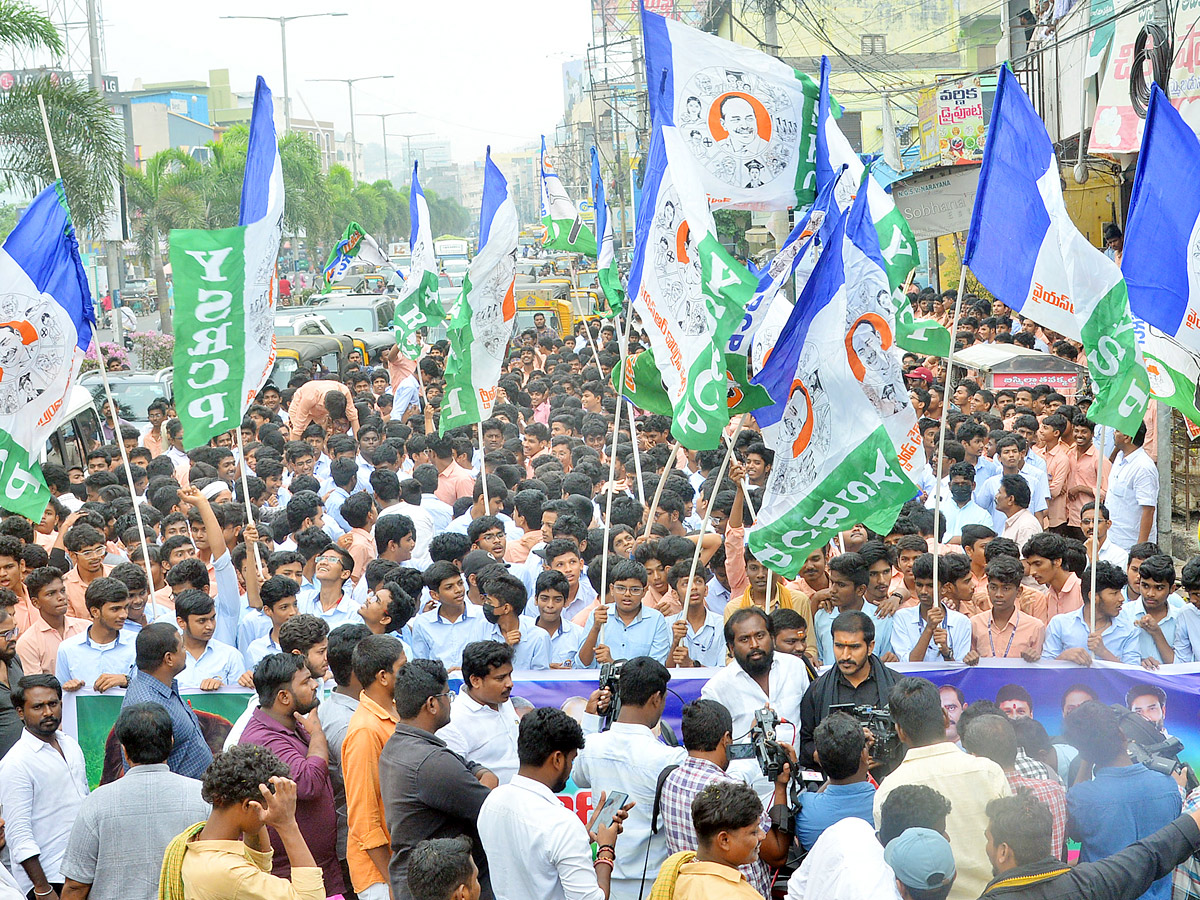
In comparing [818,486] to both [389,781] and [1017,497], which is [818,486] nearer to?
[389,781]

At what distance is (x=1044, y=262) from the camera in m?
6.54

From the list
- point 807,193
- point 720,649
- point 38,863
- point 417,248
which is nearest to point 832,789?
point 720,649

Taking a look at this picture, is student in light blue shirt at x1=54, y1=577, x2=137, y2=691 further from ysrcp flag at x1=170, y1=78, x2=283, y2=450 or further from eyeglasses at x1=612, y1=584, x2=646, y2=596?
eyeglasses at x1=612, y1=584, x2=646, y2=596

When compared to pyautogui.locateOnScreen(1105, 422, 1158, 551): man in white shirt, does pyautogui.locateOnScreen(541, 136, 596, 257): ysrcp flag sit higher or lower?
higher

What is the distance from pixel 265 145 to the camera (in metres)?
7.54

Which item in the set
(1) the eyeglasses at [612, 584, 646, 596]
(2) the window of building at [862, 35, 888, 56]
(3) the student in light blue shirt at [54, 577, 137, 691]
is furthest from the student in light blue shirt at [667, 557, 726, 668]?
(2) the window of building at [862, 35, 888, 56]

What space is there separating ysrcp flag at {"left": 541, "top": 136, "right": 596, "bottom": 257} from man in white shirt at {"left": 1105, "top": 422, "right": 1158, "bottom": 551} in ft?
26.3

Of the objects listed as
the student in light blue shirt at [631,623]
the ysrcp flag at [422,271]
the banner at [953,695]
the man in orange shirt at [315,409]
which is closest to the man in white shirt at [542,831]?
the banner at [953,695]

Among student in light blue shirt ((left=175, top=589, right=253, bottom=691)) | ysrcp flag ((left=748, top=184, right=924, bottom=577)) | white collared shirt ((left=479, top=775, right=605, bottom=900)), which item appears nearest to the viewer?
white collared shirt ((left=479, top=775, right=605, bottom=900))

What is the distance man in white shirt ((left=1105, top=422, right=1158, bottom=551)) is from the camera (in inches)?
368

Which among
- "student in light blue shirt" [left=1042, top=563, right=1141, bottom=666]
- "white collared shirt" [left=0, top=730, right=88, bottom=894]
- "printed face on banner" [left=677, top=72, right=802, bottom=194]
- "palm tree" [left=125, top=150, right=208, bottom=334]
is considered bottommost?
"white collared shirt" [left=0, top=730, right=88, bottom=894]

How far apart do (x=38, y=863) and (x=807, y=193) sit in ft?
17.1

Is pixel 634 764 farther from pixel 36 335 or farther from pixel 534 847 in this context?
pixel 36 335

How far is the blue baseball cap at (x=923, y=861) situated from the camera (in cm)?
363
